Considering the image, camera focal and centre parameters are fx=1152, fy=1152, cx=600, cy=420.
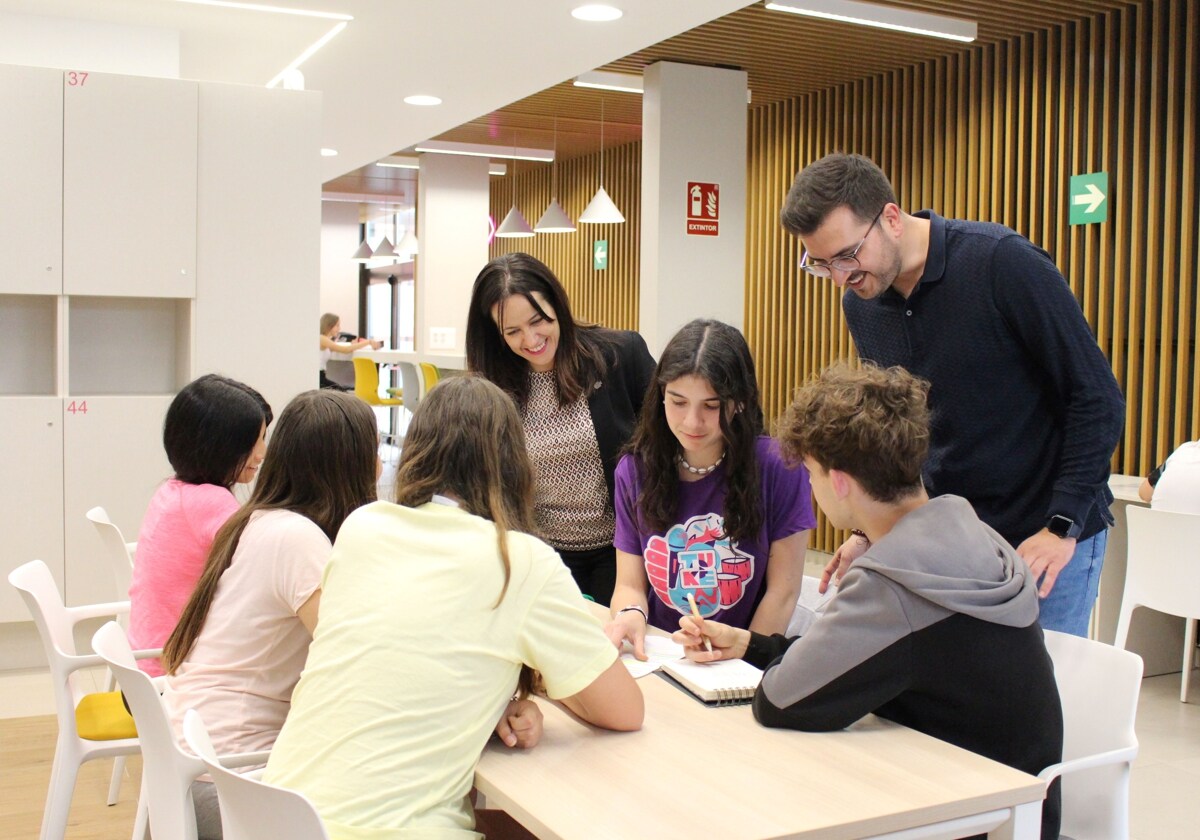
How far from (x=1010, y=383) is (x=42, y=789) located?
297cm

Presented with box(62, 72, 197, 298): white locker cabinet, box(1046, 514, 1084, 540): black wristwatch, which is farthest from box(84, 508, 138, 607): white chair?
box(1046, 514, 1084, 540): black wristwatch

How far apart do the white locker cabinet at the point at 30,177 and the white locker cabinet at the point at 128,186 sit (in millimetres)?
39

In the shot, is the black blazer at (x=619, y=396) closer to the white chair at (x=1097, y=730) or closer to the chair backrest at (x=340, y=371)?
the white chair at (x=1097, y=730)

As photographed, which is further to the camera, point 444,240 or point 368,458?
point 444,240

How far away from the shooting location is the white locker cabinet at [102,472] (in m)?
4.59

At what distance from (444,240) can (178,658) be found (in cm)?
796

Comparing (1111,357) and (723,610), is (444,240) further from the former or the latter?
(723,610)

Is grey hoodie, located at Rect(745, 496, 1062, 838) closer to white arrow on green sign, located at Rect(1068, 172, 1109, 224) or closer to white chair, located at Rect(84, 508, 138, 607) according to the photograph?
white chair, located at Rect(84, 508, 138, 607)

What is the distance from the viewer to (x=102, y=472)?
4637mm

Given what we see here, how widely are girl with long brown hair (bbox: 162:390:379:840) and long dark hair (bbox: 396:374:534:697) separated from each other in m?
0.39

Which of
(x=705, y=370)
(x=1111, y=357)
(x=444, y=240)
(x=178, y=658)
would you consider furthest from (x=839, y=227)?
(x=444, y=240)

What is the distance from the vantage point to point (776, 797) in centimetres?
150

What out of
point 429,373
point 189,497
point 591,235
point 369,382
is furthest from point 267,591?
point 369,382

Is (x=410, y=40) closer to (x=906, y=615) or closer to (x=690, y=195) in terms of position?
(x=690, y=195)
